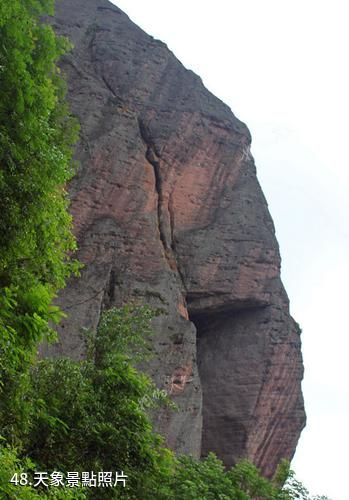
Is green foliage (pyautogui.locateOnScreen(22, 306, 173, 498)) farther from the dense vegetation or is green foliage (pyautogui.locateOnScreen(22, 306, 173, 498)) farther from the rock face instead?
the rock face

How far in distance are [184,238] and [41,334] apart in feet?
63.9

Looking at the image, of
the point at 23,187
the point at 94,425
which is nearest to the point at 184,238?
the point at 94,425

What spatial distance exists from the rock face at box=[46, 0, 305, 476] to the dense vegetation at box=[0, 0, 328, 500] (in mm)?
9756

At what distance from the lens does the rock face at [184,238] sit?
23562mm


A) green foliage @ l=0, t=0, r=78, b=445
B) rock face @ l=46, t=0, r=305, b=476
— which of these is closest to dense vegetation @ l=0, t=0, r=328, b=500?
green foliage @ l=0, t=0, r=78, b=445

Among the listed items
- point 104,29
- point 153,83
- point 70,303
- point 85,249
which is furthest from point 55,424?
point 104,29

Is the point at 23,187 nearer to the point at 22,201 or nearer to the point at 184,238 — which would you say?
the point at 22,201

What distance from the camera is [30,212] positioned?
8.46 m

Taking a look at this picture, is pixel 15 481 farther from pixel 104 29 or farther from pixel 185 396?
pixel 104 29

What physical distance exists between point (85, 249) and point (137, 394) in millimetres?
11638

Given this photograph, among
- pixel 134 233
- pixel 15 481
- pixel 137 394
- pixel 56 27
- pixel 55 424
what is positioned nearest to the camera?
pixel 15 481

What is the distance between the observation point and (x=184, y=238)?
89.5 feet

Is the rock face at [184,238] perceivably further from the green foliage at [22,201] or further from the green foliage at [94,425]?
the green foliage at [22,201]

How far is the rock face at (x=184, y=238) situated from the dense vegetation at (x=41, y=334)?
9.76 meters
